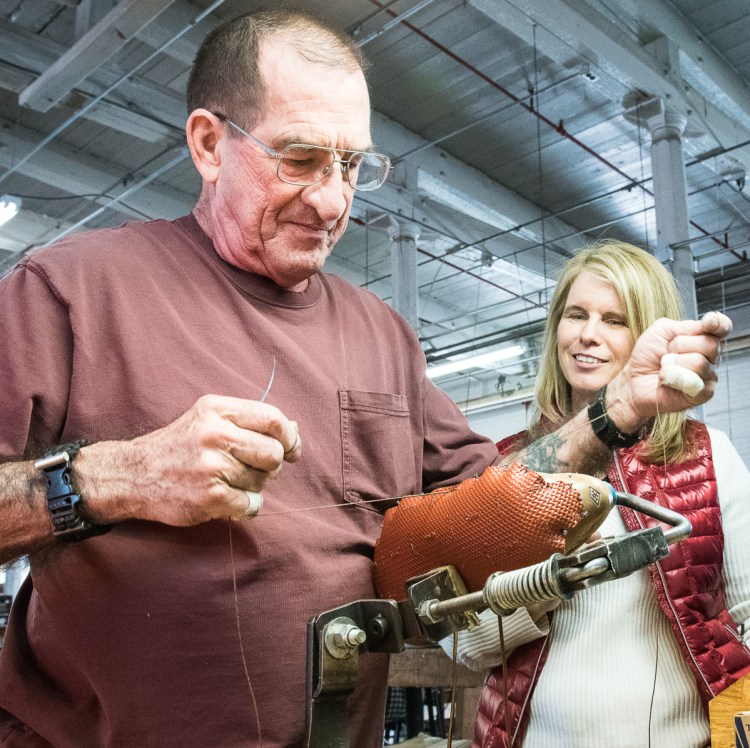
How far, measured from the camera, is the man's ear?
50.4 inches

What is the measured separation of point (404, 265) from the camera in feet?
25.0

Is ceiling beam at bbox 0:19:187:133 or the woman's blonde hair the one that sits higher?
ceiling beam at bbox 0:19:187:133

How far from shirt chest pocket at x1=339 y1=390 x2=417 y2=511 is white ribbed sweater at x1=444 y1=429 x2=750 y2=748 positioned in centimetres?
64

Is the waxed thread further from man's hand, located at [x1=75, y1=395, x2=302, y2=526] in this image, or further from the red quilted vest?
the red quilted vest

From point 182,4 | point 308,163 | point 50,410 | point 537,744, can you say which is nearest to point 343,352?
point 308,163

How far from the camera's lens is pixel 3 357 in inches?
38.9

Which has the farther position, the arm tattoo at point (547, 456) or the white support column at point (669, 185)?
the white support column at point (669, 185)

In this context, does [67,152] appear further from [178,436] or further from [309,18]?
[178,436]

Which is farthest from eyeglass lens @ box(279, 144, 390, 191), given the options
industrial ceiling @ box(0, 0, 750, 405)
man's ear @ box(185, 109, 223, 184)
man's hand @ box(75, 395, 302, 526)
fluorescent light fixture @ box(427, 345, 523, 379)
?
fluorescent light fixture @ box(427, 345, 523, 379)

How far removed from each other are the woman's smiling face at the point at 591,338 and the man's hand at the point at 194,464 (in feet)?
4.17

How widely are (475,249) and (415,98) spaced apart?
6.48ft

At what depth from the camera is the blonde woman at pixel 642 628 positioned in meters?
1.64

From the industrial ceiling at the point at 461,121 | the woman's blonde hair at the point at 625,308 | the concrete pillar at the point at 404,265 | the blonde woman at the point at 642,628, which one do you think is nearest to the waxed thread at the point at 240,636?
the blonde woman at the point at 642,628

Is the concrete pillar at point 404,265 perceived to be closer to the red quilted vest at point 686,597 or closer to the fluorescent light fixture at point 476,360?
the fluorescent light fixture at point 476,360
